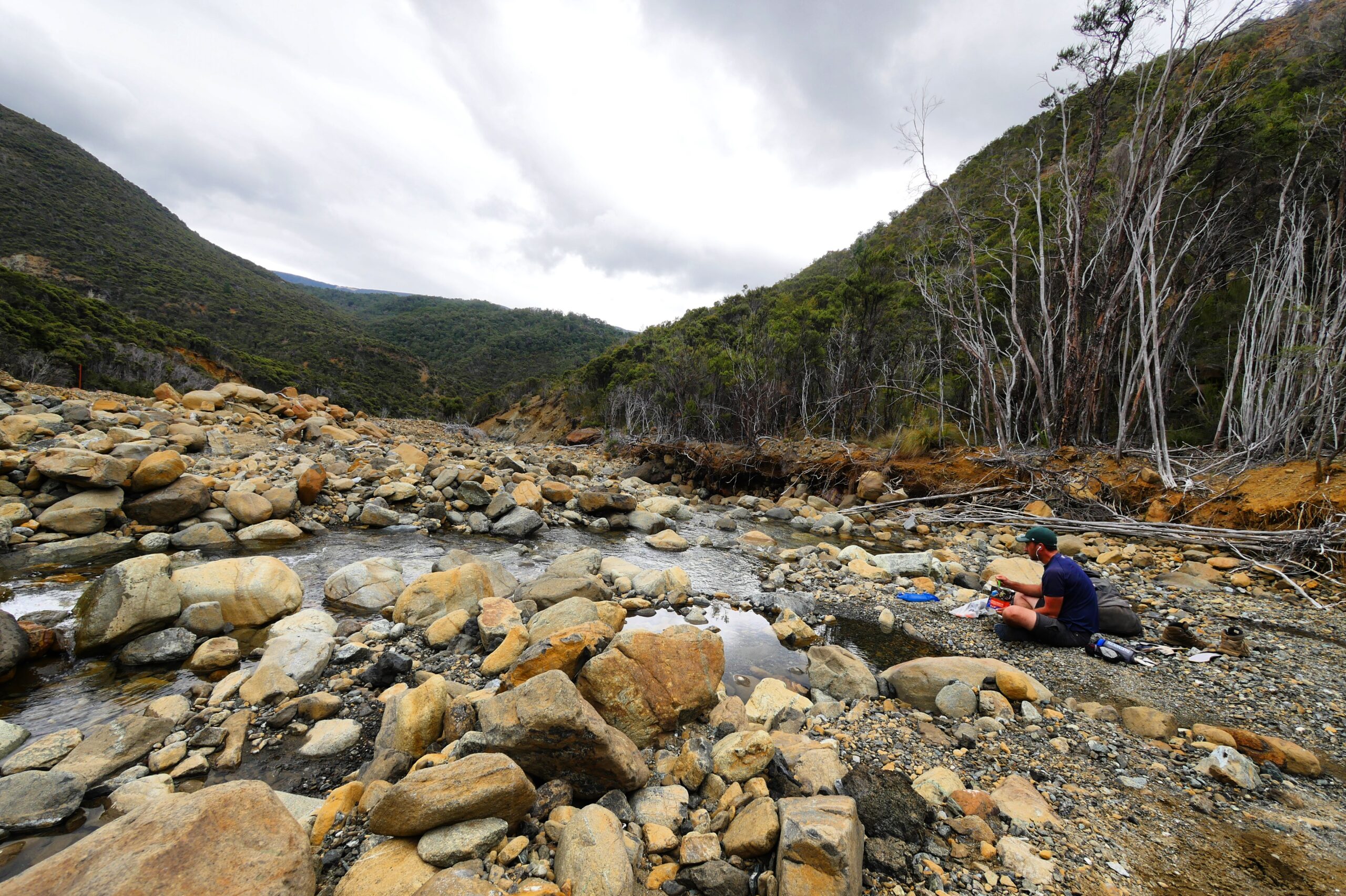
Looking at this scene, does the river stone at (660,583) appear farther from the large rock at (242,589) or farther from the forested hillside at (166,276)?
the forested hillside at (166,276)

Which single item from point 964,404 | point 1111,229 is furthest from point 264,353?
point 1111,229

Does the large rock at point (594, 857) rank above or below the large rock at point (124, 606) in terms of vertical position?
below

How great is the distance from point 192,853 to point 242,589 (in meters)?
3.69

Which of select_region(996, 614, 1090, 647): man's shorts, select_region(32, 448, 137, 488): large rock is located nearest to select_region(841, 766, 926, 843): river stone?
select_region(996, 614, 1090, 647): man's shorts

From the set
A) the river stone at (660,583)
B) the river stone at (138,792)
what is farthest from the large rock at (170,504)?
the river stone at (660,583)

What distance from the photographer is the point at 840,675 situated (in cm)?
398

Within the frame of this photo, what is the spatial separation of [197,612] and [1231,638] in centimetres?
891

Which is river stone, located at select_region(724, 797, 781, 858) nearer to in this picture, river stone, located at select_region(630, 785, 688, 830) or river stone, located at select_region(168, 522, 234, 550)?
river stone, located at select_region(630, 785, 688, 830)

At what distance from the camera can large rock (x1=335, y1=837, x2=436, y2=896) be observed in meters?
1.91

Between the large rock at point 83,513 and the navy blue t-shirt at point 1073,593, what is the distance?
444 inches

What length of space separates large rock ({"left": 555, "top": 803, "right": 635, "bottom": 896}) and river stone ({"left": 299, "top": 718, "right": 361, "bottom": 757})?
1838 millimetres

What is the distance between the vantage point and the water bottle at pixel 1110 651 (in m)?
4.19

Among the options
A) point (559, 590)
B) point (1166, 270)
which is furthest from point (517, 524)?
point (1166, 270)

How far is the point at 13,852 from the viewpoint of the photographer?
223 cm
